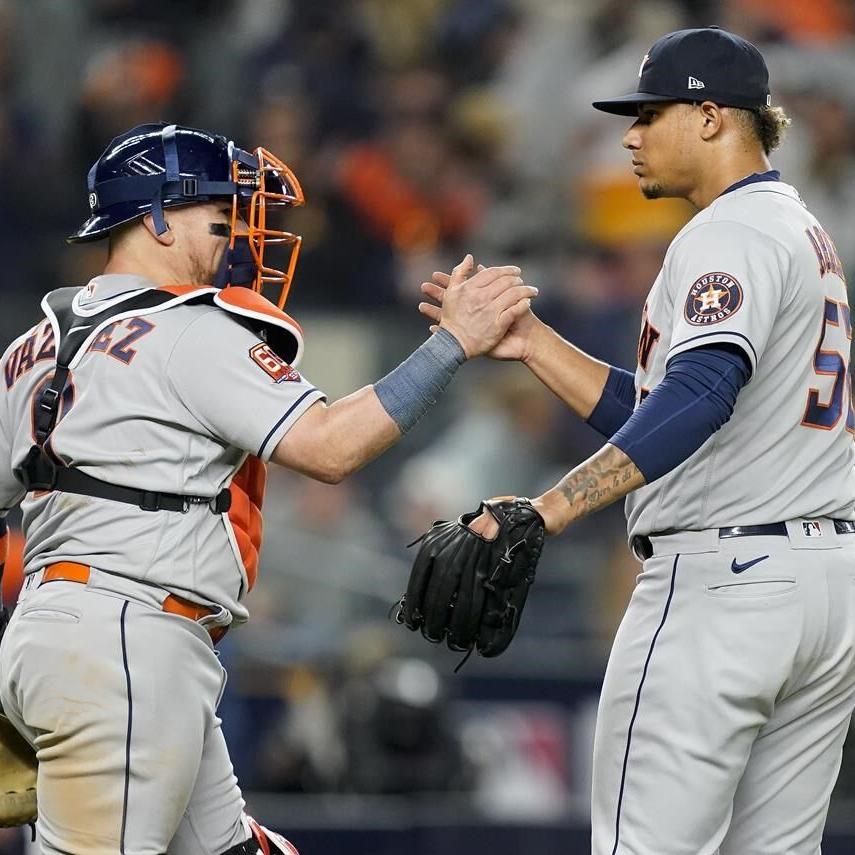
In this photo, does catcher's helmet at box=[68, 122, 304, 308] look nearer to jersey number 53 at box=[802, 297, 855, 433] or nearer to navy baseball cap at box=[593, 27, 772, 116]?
navy baseball cap at box=[593, 27, 772, 116]

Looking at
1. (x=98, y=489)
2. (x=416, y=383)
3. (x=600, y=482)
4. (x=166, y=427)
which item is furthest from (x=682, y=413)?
(x=98, y=489)

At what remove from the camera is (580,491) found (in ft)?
11.3

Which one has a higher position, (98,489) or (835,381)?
(835,381)

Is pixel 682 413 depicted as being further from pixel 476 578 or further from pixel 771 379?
pixel 476 578

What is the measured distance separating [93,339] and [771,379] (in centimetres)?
150

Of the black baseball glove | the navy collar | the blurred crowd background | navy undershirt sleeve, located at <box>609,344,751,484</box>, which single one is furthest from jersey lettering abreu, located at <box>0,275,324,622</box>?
the blurred crowd background

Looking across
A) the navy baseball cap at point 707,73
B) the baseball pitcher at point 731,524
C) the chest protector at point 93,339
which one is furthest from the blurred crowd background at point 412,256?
the navy baseball cap at point 707,73

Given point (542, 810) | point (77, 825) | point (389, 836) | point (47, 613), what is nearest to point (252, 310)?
point (47, 613)

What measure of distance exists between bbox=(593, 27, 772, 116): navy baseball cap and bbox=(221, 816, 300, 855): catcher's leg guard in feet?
6.43

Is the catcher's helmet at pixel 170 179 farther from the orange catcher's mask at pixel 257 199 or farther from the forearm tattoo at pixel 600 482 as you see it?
the forearm tattoo at pixel 600 482

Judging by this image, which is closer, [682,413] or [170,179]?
[682,413]

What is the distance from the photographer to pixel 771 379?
11.8ft

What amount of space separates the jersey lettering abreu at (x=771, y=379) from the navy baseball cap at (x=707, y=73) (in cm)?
25

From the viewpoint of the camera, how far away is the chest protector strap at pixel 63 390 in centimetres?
359
